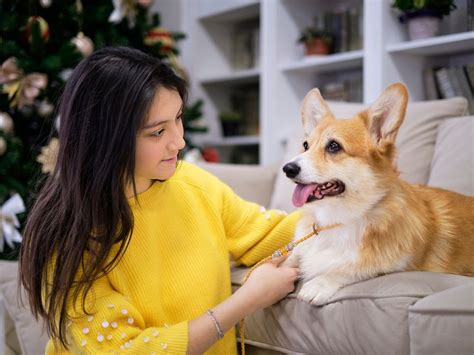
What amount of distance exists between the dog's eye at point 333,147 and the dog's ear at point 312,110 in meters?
0.12

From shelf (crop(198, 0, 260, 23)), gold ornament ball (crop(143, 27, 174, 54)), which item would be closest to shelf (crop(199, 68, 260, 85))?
shelf (crop(198, 0, 260, 23))

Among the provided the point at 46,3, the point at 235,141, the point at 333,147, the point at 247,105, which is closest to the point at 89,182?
the point at 333,147

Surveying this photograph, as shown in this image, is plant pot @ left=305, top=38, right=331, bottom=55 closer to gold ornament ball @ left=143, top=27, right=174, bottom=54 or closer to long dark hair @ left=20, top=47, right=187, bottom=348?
gold ornament ball @ left=143, top=27, right=174, bottom=54

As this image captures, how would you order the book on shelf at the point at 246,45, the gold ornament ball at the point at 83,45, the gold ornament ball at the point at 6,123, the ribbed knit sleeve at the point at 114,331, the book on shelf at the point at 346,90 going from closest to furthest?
the ribbed knit sleeve at the point at 114,331, the gold ornament ball at the point at 6,123, the gold ornament ball at the point at 83,45, the book on shelf at the point at 346,90, the book on shelf at the point at 246,45

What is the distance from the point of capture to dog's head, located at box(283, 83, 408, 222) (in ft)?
3.87

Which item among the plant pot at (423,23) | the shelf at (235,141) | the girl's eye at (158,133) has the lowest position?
the shelf at (235,141)

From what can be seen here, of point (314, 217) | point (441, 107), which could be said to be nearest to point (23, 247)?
point (314, 217)

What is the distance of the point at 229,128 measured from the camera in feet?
12.5

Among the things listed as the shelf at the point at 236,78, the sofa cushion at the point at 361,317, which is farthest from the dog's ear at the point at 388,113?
the shelf at the point at 236,78

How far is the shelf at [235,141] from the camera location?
360 centimetres

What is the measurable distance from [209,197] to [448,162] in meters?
0.77

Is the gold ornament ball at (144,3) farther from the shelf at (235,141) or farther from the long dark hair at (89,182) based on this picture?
the long dark hair at (89,182)

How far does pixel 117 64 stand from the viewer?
3.91 feet

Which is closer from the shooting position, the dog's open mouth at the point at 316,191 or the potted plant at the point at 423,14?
the dog's open mouth at the point at 316,191
